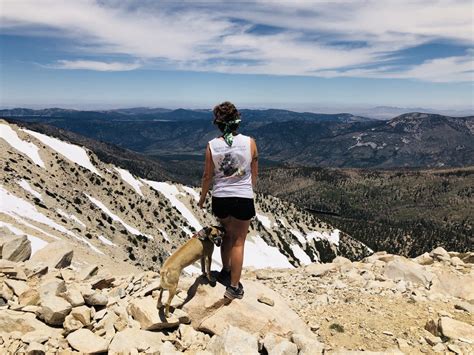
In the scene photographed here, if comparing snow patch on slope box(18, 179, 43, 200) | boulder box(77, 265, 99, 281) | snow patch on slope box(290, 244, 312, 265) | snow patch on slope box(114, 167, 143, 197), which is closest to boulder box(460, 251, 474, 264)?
boulder box(77, 265, 99, 281)

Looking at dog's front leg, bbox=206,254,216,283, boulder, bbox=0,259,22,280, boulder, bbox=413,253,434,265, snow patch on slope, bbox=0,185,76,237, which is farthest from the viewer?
snow patch on slope, bbox=0,185,76,237

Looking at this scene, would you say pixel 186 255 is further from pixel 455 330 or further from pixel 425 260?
pixel 425 260

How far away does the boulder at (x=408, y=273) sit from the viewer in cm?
1633

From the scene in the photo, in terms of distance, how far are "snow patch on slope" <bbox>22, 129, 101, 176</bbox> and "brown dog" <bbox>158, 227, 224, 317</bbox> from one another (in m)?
93.5

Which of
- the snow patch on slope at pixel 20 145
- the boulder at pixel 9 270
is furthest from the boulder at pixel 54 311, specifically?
the snow patch on slope at pixel 20 145

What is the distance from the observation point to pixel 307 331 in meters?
11.1

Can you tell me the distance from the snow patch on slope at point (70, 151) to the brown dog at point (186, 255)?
93453 millimetres

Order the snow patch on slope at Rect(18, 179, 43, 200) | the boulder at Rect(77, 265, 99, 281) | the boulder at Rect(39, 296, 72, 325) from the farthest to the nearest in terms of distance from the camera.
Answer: the snow patch on slope at Rect(18, 179, 43, 200)
the boulder at Rect(77, 265, 99, 281)
the boulder at Rect(39, 296, 72, 325)

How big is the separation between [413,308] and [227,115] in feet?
29.0

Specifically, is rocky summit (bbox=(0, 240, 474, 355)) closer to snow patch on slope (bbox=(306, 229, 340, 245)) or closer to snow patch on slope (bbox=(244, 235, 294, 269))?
snow patch on slope (bbox=(244, 235, 294, 269))

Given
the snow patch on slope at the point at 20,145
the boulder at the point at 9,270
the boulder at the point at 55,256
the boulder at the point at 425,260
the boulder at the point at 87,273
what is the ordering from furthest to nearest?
the snow patch on slope at the point at 20,145 < the boulder at the point at 425,260 < the boulder at the point at 55,256 < the boulder at the point at 87,273 < the boulder at the point at 9,270

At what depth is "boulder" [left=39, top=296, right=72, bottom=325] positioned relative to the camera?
410 inches

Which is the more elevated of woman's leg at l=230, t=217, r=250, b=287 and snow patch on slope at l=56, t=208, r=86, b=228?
woman's leg at l=230, t=217, r=250, b=287

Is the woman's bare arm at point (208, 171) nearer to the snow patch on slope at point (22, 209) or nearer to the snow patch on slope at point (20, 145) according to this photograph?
the snow patch on slope at point (22, 209)
